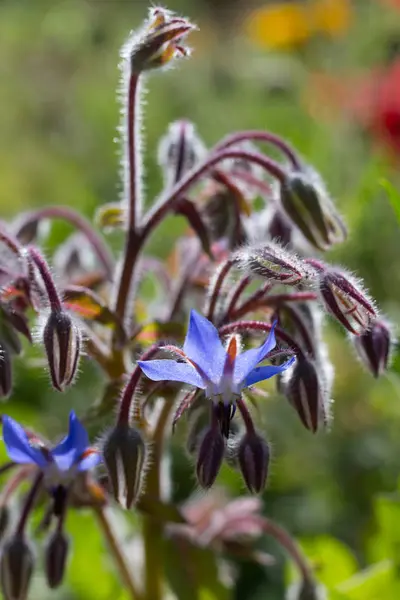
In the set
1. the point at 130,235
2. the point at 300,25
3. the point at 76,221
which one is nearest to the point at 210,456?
the point at 130,235

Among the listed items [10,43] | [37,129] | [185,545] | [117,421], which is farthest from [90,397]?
[10,43]

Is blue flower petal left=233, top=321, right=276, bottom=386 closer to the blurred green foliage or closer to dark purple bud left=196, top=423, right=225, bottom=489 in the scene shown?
dark purple bud left=196, top=423, right=225, bottom=489

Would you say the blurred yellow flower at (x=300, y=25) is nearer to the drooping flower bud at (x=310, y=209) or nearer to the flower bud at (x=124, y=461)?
the drooping flower bud at (x=310, y=209)

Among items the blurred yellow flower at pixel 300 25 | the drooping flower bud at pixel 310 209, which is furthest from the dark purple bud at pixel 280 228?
the blurred yellow flower at pixel 300 25

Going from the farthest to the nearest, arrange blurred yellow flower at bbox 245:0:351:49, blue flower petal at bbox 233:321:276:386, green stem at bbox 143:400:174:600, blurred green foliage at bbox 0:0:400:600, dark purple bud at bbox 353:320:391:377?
blurred yellow flower at bbox 245:0:351:49
blurred green foliage at bbox 0:0:400:600
green stem at bbox 143:400:174:600
dark purple bud at bbox 353:320:391:377
blue flower petal at bbox 233:321:276:386

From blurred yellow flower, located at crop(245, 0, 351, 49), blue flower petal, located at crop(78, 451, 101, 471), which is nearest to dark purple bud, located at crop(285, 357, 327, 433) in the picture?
blue flower petal, located at crop(78, 451, 101, 471)

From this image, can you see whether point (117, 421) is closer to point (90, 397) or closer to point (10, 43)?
point (90, 397)
